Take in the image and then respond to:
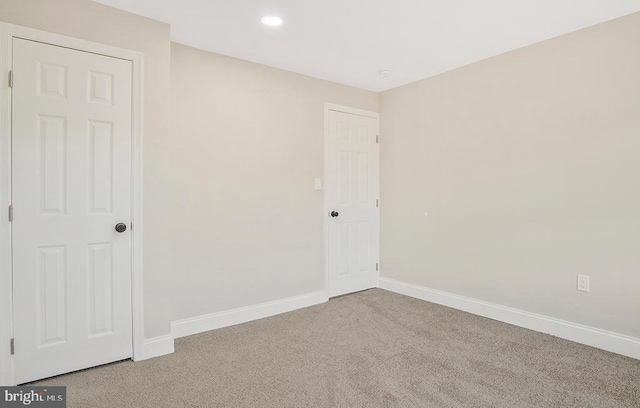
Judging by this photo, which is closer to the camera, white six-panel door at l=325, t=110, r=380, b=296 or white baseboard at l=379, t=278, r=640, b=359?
white baseboard at l=379, t=278, r=640, b=359

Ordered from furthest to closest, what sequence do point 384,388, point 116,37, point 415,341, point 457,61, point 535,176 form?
point 457,61, point 535,176, point 415,341, point 116,37, point 384,388

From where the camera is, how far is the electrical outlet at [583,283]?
8.88ft

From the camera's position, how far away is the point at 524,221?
3.07 m

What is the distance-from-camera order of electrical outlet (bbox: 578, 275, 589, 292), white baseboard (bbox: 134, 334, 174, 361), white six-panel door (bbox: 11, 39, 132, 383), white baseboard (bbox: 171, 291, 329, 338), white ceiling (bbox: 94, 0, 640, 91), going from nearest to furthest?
white six-panel door (bbox: 11, 39, 132, 383), white ceiling (bbox: 94, 0, 640, 91), white baseboard (bbox: 134, 334, 174, 361), electrical outlet (bbox: 578, 275, 589, 292), white baseboard (bbox: 171, 291, 329, 338)

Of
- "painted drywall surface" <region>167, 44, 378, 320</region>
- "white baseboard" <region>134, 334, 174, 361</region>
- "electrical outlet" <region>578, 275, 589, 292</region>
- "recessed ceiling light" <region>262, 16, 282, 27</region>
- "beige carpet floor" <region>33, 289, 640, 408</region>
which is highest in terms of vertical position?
"recessed ceiling light" <region>262, 16, 282, 27</region>

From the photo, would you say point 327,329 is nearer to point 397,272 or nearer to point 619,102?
point 397,272

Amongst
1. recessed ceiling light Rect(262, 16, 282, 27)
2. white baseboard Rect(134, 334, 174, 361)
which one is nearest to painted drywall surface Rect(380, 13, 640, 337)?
recessed ceiling light Rect(262, 16, 282, 27)

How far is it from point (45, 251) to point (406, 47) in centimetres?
311

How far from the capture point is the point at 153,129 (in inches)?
99.7

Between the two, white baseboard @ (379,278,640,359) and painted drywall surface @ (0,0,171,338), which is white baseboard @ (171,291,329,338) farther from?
white baseboard @ (379,278,640,359)

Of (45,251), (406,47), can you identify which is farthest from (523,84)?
(45,251)

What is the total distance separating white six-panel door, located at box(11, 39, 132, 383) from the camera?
2.09m

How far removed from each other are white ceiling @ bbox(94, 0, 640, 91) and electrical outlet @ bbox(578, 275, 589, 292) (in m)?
1.96

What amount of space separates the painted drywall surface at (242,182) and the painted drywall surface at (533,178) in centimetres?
117
